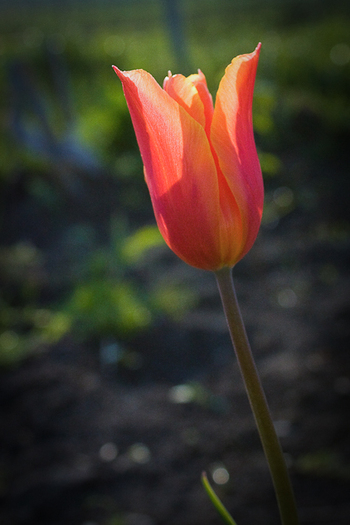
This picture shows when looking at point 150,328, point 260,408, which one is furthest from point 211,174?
point 150,328

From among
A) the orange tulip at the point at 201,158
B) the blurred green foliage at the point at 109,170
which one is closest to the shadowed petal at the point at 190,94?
the orange tulip at the point at 201,158

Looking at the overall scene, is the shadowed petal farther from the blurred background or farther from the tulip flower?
the blurred background

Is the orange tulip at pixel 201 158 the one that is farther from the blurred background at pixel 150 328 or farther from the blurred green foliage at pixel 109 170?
the blurred green foliage at pixel 109 170

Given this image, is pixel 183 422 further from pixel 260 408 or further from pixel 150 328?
pixel 260 408

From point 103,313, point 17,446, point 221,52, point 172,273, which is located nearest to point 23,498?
point 17,446

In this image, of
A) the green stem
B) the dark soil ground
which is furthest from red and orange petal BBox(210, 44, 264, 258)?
the dark soil ground

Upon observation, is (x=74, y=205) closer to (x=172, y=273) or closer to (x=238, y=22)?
(x=172, y=273)
